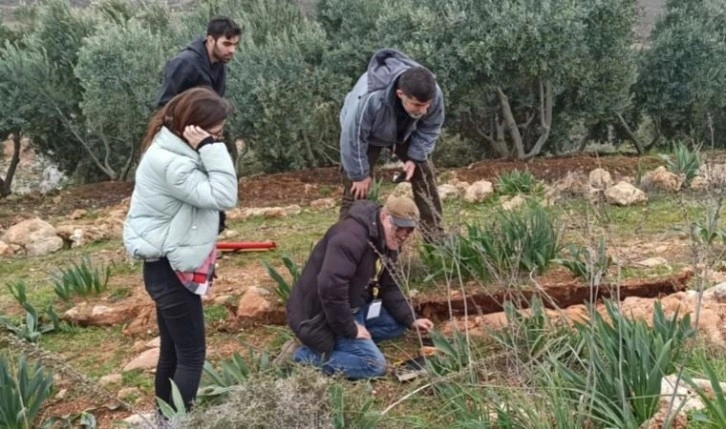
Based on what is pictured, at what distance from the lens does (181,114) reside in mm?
2977

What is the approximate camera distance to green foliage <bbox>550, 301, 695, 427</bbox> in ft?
8.83

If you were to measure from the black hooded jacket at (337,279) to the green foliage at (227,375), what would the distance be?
31 centimetres

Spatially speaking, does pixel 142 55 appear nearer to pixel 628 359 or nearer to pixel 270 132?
pixel 270 132

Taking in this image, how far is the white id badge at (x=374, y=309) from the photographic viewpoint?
403 cm

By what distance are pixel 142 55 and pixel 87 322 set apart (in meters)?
6.38

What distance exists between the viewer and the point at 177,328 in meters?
3.11

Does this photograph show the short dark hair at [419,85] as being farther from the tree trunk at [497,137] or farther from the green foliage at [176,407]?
the tree trunk at [497,137]

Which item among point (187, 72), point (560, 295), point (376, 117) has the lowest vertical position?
point (560, 295)

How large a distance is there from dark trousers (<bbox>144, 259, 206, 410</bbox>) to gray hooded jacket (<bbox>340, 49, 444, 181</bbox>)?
5.64 ft

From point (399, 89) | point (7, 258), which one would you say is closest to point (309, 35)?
point (7, 258)

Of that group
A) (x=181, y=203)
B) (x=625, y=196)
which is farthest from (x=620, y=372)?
(x=625, y=196)

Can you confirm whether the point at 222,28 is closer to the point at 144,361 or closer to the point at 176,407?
the point at 144,361

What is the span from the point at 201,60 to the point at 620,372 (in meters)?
3.13

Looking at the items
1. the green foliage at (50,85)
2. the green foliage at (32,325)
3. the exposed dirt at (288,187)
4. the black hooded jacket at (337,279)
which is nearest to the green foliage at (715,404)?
the black hooded jacket at (337,279)
